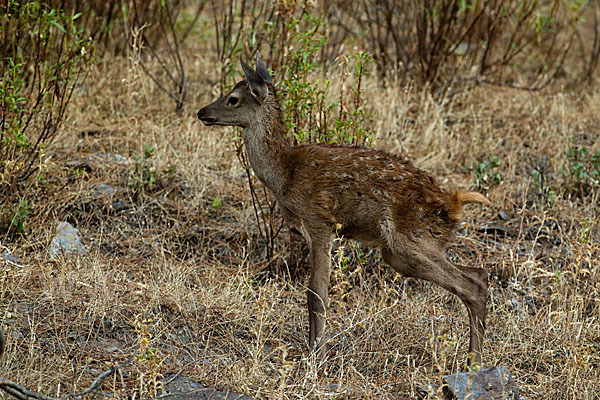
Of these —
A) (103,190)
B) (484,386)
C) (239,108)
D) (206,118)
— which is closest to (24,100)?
(103,190)

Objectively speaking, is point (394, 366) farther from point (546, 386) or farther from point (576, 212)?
point (576, 212)

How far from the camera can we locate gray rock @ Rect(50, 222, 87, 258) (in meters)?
6.37

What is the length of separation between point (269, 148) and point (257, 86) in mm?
459

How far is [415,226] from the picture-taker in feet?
17.6

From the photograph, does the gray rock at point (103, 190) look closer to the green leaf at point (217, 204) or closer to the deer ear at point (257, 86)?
the green leaf at point (217, 204)

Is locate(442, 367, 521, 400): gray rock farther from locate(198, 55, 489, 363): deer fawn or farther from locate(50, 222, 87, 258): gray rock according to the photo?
locate(50, 222, 87, 258): gray rock

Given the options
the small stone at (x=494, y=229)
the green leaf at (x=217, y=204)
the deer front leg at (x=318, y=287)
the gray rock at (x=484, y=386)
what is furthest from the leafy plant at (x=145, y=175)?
the gray rock at (x=484, y=386)

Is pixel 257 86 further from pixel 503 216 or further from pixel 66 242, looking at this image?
pixel 503 216

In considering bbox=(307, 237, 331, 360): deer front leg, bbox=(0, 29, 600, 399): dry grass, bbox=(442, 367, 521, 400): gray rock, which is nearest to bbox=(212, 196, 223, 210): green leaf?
bbox=(0, 29, 600, 399): dry grass

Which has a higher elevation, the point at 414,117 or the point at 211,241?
the point at 414,117

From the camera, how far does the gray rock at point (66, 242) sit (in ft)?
20.9

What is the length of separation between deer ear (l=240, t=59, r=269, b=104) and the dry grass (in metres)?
1.34

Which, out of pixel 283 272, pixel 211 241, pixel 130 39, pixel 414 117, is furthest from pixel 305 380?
pixel 130 39

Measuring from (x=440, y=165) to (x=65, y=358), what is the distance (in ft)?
15.7
